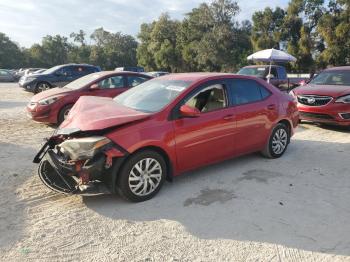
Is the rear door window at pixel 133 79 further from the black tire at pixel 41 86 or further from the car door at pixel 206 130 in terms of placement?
the black tire at pixel 41 86

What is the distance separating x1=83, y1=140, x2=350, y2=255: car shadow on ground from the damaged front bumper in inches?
11.4

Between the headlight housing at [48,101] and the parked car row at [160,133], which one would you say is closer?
the parked car row at [160,133]

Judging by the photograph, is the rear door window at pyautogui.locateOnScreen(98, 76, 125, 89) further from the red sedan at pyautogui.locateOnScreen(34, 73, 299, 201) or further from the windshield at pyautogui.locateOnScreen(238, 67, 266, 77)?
the windshield at pyautogui.locateOnScreen(238, 67, 266, 77)

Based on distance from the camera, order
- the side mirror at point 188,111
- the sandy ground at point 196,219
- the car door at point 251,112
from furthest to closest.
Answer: the car door at point 251,112 < the side mirror at point 188,111 < the sandy ground at point 196,219

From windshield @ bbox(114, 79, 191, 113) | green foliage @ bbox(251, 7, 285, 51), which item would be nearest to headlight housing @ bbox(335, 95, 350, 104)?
windshield @ bbox(114, 79, 191, 113)

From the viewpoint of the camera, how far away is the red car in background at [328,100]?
8148 millimetres

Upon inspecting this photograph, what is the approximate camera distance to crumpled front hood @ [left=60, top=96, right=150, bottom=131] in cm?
413

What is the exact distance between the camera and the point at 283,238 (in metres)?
3.52

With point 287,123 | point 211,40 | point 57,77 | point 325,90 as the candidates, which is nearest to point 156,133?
point 287,123

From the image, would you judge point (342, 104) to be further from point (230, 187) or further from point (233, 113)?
point (230, 187)

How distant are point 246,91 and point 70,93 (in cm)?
472

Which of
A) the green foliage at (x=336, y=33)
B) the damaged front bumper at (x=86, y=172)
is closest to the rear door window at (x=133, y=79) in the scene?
the damaged front bumper at (x=86, y=172)

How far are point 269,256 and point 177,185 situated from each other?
1.87 metres

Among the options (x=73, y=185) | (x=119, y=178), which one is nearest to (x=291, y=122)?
(x=119, y=178)
